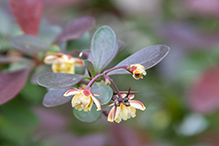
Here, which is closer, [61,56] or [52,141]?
[61,56]

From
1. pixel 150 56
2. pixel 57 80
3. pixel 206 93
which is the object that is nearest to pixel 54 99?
pixel 57 80

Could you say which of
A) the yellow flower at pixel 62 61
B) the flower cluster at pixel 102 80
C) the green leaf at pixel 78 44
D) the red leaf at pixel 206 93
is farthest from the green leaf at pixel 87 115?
the red leaf at pixel 206 93

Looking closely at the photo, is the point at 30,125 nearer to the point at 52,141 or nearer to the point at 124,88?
the point at 52,141

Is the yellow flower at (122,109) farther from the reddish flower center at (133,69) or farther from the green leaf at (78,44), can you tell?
the green leaf at (78,44)

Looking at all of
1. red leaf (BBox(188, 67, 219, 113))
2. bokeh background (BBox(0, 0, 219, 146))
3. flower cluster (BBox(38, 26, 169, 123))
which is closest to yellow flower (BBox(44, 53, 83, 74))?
Result: flower cluster (BBox(38, 26, 169, 123))

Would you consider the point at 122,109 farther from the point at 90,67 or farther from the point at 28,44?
the point at 28,44

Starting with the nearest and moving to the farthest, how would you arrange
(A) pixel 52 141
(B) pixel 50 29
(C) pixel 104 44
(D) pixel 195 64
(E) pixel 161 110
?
(C) pixel 104 44
(B) pixel 50 29
(A) pixel 52 141
(E) pixel 161 110
(D) pixel 195 64

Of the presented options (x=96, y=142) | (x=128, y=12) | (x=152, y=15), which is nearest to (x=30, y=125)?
(x=96, y=142)
